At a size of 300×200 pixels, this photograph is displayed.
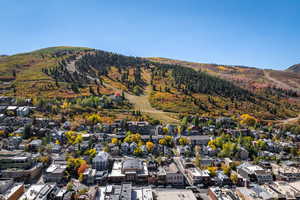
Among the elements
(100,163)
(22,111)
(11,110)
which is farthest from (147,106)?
(100,163)

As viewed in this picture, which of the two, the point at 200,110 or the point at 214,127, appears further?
the point at 200,110

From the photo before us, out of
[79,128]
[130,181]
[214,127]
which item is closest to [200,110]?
[214,127]

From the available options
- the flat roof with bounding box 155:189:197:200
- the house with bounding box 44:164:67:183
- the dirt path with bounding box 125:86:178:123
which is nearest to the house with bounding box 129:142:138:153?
the flat roof with bounding box 155:189:197:200

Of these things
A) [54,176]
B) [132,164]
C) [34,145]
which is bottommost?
[54,176]

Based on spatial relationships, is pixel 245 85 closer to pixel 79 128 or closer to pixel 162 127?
pixel 162 127

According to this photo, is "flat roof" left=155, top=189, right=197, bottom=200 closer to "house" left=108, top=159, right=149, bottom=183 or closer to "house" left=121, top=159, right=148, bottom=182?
"house" left=121, top=159, right=148, bottom=182

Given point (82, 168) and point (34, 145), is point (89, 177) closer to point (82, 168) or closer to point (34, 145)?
point (82, 168)

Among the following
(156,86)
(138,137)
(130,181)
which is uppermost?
(156,86)

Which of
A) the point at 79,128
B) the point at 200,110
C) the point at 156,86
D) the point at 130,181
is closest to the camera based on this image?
the point at 130,181
